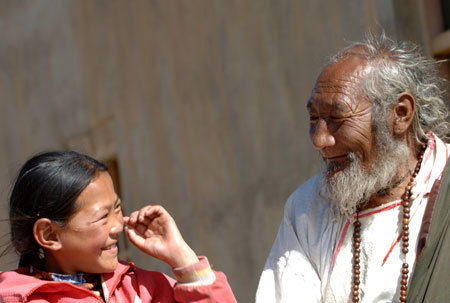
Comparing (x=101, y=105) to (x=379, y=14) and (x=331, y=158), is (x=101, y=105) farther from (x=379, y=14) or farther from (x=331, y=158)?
(x=331, y=158)

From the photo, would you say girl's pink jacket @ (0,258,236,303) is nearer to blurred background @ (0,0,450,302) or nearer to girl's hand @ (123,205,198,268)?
girl's hand @ (123,205,198,268)

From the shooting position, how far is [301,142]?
278 inches

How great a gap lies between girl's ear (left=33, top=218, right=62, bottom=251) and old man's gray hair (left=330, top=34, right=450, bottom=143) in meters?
1.48

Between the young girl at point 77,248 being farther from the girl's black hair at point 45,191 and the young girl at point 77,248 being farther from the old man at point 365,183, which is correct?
the old man at point 365,183

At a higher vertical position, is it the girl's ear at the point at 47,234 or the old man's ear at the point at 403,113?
the old man's ear at the point at 403,113

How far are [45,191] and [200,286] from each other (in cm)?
76

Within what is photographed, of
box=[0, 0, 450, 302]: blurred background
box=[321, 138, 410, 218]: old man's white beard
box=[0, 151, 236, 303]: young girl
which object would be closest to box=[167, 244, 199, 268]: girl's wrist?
box=[0, 151, 236, 303]: young girl

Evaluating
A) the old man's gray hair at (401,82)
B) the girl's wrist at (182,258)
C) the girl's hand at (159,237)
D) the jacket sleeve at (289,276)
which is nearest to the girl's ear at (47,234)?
the girl's hand at (159,237)

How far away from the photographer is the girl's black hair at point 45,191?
363 centimetres

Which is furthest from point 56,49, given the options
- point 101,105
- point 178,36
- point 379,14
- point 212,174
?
point 379,14

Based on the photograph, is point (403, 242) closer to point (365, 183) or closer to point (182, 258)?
point (365, 183)

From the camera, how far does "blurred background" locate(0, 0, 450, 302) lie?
687 centimetres

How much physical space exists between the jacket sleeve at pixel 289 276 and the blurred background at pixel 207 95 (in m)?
2.43

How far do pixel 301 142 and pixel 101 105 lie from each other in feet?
13.1
